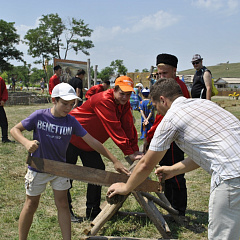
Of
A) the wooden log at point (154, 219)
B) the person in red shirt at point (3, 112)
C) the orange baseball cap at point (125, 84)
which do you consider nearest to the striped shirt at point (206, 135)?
the orange baseball cap at point (125, 84)

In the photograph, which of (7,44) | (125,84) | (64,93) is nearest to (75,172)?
(64,93)

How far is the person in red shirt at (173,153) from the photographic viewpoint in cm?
392

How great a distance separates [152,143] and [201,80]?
174 inches

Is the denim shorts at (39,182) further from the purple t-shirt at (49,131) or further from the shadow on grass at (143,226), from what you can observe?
the shadow on grass at (143,226)

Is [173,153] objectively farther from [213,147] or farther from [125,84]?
[213,147]

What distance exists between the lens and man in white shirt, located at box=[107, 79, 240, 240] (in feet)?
6.79

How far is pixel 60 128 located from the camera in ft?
10.0

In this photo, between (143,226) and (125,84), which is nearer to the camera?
(125,84)

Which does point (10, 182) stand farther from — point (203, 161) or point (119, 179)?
point (203, 161)

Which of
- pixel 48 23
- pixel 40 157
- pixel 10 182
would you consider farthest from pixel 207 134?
pixel 48 23

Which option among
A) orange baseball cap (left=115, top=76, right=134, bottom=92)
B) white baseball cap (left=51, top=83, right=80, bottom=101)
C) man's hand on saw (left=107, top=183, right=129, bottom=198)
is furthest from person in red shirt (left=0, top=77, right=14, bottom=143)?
man's hand on saw (left=107, top=183, right=129, bottom=198)

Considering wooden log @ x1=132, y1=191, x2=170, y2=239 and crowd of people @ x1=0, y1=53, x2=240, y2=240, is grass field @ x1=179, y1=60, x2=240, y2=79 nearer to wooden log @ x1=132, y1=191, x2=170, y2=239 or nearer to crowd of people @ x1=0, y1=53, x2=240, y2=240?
crowd of people @ x1=0, y1=53, x2=240, y2=240

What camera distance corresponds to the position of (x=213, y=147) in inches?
82.4

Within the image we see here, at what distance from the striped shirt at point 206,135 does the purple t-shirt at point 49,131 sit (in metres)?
1.20
